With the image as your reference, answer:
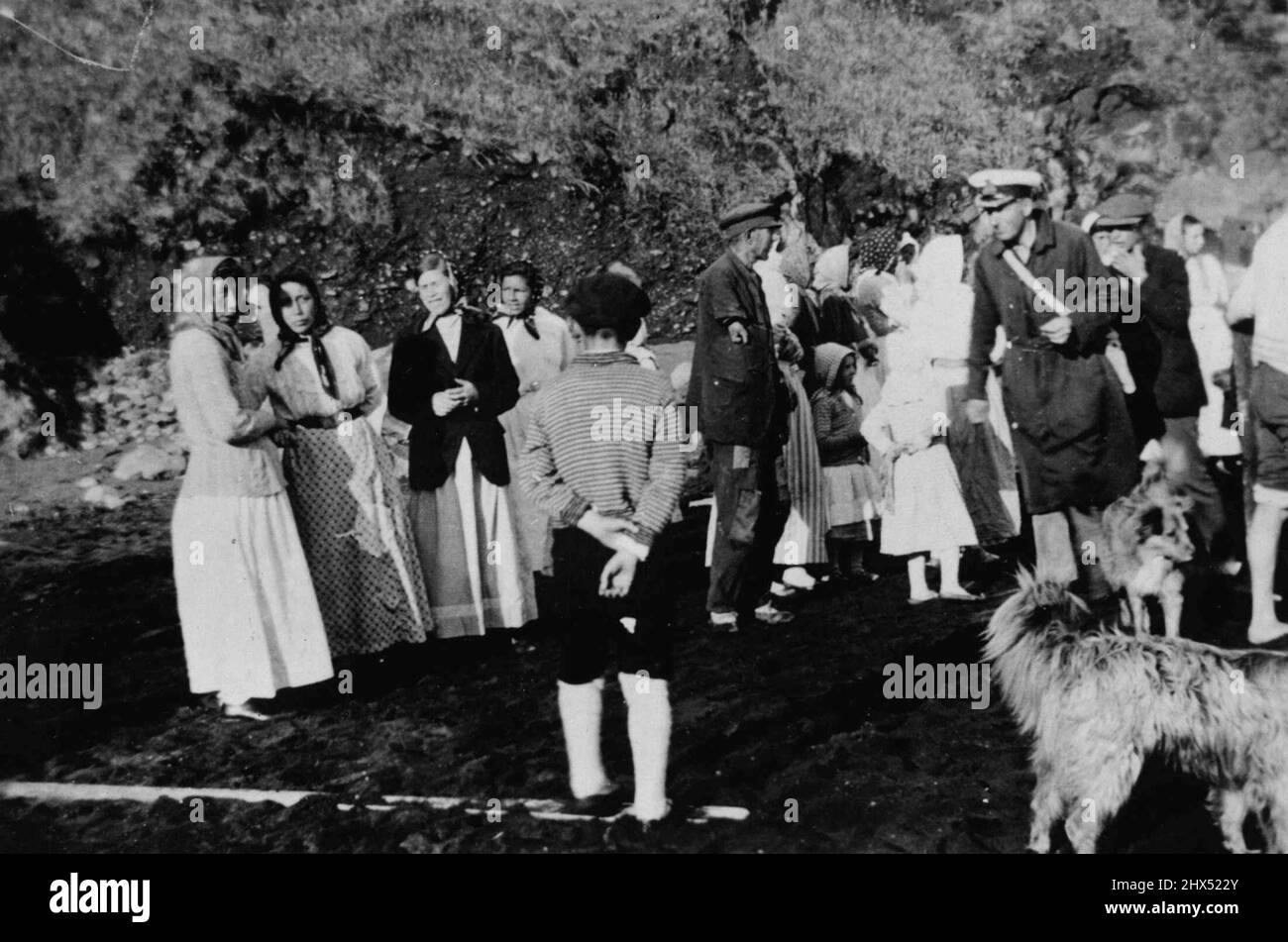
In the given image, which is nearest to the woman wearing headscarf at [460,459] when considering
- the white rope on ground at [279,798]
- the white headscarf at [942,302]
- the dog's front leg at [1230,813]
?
the white rope on ground at [279,798]

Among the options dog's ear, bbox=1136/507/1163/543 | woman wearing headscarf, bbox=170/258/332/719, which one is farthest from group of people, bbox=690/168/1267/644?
woman wearing headscarf, bbox=170/258/332/719

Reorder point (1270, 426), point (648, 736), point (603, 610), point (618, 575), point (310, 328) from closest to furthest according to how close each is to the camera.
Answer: point (618, 575) → point (603, 610) → point (648, 736) → point (1270, 426) → point (310, 328)

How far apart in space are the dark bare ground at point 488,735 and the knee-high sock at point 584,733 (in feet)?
0.36

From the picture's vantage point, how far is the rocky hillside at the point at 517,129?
14.5ft

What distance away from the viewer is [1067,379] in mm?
4207

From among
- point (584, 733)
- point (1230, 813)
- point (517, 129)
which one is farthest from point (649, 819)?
point (517, 129)

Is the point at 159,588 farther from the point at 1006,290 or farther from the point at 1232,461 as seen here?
the point at 1232,461

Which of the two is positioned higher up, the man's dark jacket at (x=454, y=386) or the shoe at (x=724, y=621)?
the man's dark jacket at (x=454, y=386)

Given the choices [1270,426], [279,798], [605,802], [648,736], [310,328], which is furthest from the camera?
[310,328]

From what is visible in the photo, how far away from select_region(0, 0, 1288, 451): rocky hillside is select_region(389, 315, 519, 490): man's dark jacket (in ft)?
0.53

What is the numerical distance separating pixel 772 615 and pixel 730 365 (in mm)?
875

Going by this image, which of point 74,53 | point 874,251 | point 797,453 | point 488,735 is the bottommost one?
point 488,735

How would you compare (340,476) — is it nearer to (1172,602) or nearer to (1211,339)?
(1172,602)

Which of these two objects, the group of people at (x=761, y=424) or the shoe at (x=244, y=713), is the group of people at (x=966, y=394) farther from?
the shoe at (x=244, y=713)
